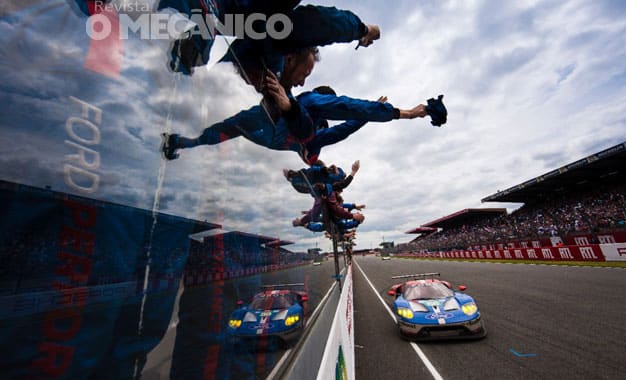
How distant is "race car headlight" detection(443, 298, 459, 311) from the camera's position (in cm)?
559

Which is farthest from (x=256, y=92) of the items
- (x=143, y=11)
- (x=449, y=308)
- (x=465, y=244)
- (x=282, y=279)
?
(x=465, y=244)

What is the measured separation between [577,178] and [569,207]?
8.79 feet

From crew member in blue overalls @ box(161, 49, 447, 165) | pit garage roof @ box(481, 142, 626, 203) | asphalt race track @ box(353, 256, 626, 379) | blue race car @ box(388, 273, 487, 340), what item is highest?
pit garage roof @ box(481, 142, 626, 203)

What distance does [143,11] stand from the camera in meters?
0.69

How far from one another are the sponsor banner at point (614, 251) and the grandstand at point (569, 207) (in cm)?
68

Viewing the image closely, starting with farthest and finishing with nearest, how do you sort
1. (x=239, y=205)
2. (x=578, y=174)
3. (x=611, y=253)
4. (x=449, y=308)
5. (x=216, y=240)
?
(x=578, y=174) → (x=611, y=253) → (x=449, y=308) → (x=239, y=205) → (x=216, y=240)

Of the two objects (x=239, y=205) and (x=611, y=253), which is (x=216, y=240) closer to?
(x=239, y=205)

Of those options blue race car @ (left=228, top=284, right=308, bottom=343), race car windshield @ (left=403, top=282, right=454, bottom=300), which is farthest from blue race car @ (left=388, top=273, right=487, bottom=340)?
blue race car @ (left=228, top=284, right=308, bottom=343)

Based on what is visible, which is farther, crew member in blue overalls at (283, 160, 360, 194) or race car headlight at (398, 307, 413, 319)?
race car headlight at (398, 307, 413, 319)

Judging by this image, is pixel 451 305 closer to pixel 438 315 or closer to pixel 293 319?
pixel 438 315

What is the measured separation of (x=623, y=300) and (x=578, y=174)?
23.1 m

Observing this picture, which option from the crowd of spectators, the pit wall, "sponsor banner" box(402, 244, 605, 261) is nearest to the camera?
the pit wall

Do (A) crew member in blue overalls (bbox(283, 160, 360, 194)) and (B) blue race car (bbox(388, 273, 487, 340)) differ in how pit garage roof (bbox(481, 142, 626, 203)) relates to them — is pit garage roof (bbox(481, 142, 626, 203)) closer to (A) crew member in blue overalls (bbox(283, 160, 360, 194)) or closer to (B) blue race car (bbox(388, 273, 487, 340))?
(B) blue race car (bbox(388, 273, 487, 340))

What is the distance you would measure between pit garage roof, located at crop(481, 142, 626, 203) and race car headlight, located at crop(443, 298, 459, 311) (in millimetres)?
21935
